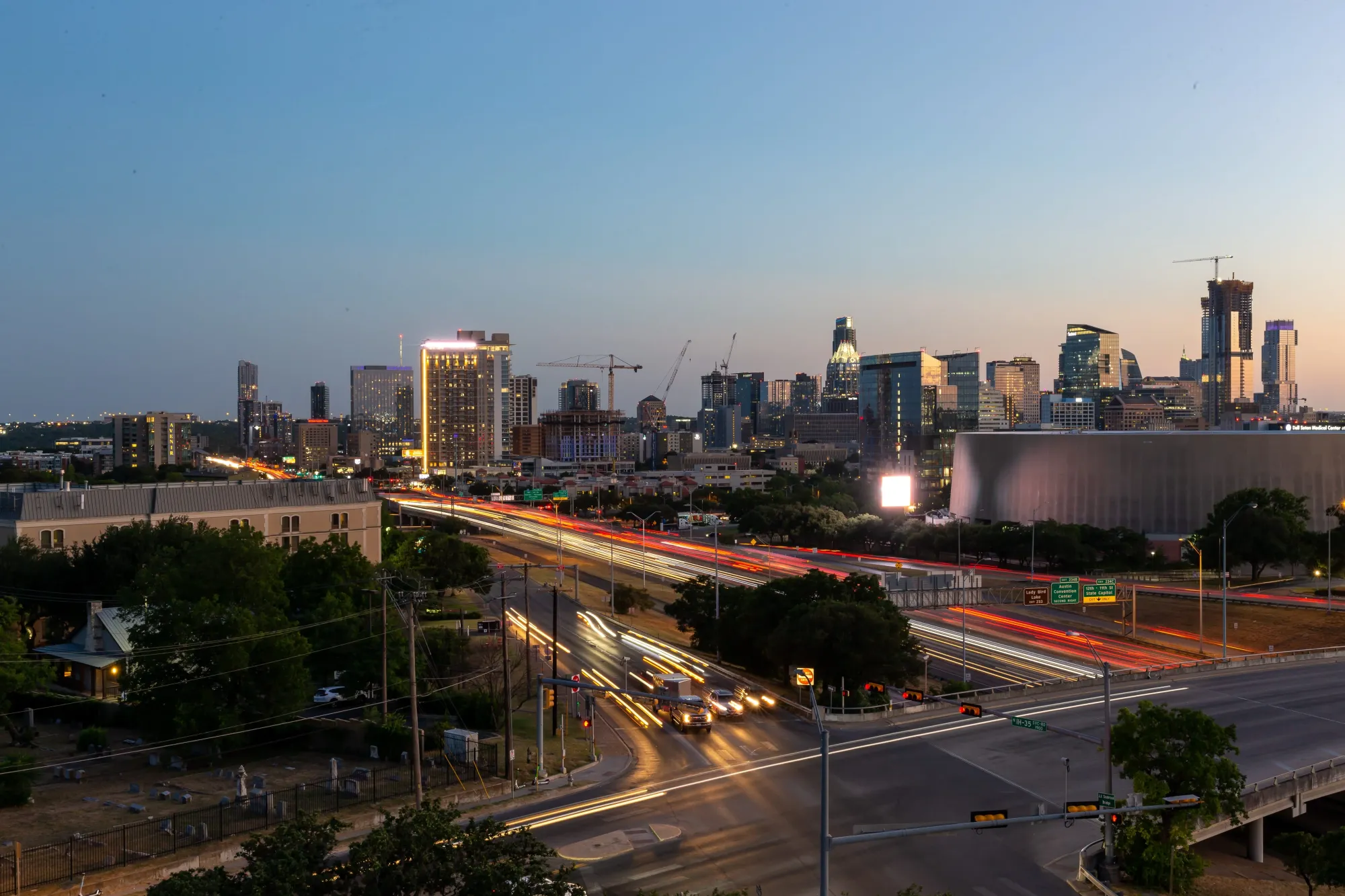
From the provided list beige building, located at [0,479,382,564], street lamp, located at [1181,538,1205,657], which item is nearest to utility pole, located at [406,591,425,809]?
beige building, located at [0,479,382,564]

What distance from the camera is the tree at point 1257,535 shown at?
92938 millimetres

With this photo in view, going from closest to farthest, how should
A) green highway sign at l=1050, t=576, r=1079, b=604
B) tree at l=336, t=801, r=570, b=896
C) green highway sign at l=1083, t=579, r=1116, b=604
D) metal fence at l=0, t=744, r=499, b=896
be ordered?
tree at l=336, t=801, r=570, b=896 → metal fence at l=0, t=744, r=499, b=896 → green highway sign at l=1050, t=576, r=1079, b=604 → green highway sign at l=1083, t=579, r=1116, b=604

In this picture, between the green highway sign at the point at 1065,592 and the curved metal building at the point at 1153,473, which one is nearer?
the green highway sign at the point at 1065,592

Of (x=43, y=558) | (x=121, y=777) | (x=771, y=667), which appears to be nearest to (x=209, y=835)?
(x=121, y=777)

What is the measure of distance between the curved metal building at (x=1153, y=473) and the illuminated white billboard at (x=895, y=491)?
11.5 metres

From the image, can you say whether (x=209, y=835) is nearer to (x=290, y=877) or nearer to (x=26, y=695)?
(x=290, y=877)

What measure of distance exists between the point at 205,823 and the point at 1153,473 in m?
118

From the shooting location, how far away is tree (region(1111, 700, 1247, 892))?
31.2 m

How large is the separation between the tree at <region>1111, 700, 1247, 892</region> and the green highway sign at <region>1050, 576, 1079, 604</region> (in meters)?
32.2

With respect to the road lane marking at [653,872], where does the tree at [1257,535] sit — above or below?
above

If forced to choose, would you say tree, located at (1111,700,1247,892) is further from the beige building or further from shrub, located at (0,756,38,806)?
the beige building

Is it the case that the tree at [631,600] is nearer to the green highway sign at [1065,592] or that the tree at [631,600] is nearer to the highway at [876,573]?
the highway at [876,573]

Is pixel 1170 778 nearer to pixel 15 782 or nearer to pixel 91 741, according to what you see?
pixel 15 782

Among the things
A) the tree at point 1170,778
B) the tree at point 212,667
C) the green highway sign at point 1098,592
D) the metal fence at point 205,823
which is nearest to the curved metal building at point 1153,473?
the green highway sign at point 1098,592
